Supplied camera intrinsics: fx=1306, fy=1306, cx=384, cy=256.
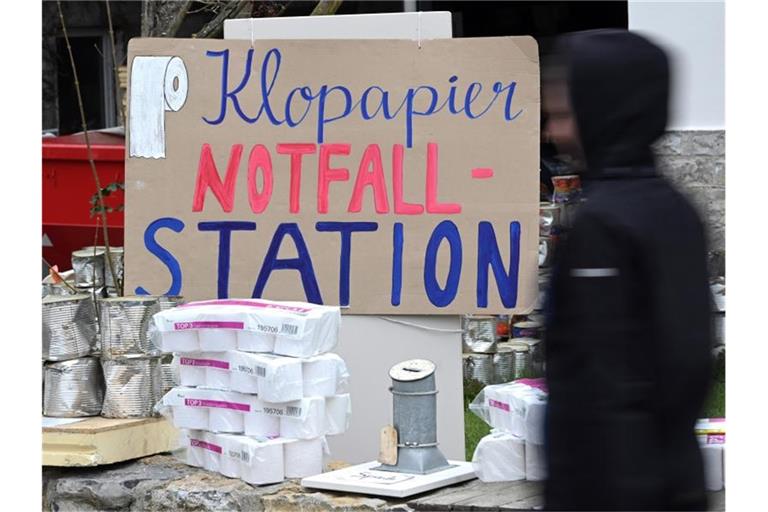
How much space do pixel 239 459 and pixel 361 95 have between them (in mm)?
1684

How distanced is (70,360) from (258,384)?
3.43 feet

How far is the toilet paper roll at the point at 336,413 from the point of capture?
198 inches

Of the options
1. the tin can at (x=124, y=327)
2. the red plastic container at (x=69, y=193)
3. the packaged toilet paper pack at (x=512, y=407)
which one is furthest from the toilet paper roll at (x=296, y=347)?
the red plastic container at (x=69, y=193)

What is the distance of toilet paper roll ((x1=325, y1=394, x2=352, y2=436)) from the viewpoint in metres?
5.04

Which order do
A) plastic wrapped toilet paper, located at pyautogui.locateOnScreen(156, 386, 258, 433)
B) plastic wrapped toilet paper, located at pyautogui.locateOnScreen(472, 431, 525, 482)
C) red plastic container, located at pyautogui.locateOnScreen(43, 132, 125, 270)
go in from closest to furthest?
plastic wrapped toilet paper, located at pyautogui.locateOnScreen(472, 431, 525, 482) → plastic wrapped toilet paper, located at pyautogui.locateOnScreen(156, 386, 258, 433) → red plastic container, located at pyautogui.locateOnScreen(43, 132, 125, 270)

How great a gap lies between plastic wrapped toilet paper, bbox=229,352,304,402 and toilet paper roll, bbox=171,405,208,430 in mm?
280

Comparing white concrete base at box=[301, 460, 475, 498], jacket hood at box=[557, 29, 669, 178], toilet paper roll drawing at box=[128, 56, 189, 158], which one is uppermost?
toilet paper roll drawing at box=[128, 56, 189, 158]

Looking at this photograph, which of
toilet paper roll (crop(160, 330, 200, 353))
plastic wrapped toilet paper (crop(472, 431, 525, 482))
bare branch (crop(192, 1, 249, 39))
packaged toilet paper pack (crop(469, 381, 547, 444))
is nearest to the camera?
packaged toilet paper pack (crop(469, 381, 547, 444))

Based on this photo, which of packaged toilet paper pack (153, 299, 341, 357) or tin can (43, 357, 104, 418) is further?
tin can (43, 357, 104, 418)

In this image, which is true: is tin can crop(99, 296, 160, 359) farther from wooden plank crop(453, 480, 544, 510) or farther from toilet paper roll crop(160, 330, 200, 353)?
wooden plank crop(453, 480, 544, 510)

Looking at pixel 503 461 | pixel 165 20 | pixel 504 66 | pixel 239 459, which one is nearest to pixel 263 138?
pixel 504 66

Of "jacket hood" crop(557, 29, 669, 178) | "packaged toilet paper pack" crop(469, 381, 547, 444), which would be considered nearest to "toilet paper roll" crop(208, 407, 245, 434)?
"packaged toilet paper pack" crop(469, 381, 547, 444)

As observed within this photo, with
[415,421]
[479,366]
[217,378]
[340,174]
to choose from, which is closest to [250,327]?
[217,378]

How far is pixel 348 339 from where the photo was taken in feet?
18.5
